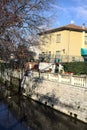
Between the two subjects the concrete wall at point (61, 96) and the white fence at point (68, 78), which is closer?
the concrete wall at point (61, 96)

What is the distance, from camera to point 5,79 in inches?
1143

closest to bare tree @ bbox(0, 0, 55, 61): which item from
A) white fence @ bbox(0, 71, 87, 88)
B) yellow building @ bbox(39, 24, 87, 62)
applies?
white fence @ bbox(0, 71, 87, 88)

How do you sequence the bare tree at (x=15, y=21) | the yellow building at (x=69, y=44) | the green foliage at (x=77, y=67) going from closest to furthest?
the bare tree at (x=15, y=21) → the green foliage at (x=77, y=67) → the yellow building at (x=69, y=44)

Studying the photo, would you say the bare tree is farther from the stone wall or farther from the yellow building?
the yellow building

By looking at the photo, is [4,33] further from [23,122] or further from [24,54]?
[23,122]

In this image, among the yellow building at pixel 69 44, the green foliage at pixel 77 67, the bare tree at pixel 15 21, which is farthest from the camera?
the yellow building at pixel 69 44

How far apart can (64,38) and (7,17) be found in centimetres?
2118

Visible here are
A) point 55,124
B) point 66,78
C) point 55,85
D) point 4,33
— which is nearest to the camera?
point 4,33

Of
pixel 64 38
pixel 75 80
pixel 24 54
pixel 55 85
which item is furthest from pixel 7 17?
pixel 64 38

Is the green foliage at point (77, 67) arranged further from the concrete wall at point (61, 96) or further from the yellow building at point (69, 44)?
the concrete wall at point (61, 96)

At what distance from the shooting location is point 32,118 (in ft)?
51.4

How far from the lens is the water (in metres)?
13.9

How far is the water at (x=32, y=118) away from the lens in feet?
45.7

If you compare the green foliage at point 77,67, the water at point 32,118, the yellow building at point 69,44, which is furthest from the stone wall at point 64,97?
the yellow building at point 69,44
